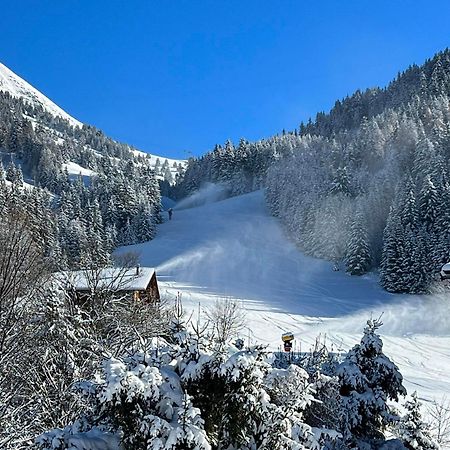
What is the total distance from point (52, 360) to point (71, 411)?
11.0 feet

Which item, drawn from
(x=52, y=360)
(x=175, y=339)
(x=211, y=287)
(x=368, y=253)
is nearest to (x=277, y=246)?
(x=368, y=253)

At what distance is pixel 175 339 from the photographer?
6.15 metres

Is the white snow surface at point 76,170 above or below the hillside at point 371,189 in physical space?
above

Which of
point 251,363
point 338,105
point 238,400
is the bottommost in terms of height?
point 238,400

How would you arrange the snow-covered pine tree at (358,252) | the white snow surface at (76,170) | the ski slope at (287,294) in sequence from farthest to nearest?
1. the white snow surface at (76,170)
2. the snow-covered pine tree at (358,252)
3. the ski slope at (287,294)

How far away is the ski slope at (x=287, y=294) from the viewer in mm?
34562

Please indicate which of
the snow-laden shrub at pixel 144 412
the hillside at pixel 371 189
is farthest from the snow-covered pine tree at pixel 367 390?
the hillside at pixel 371 189

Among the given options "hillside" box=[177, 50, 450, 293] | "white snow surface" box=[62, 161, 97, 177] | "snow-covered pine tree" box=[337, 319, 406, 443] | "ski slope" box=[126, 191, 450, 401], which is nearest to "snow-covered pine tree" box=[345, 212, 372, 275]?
"hillside" box=[177, 50, 450, 293]

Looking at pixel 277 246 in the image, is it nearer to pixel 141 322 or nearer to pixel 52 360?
→ pixel 141 322

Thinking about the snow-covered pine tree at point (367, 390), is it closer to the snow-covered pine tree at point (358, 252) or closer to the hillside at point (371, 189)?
the hillside at point (371, 189)

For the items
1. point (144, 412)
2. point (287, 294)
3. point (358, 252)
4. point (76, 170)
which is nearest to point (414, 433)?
point (144, 412)

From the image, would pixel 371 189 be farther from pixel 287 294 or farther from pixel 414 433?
pixel 414 433

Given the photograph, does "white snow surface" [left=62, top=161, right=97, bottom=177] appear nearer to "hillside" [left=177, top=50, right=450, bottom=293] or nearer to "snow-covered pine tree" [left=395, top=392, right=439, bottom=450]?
"hillside" [left=177, top=50, right=450, bottom=293]

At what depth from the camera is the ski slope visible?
34562 mm
